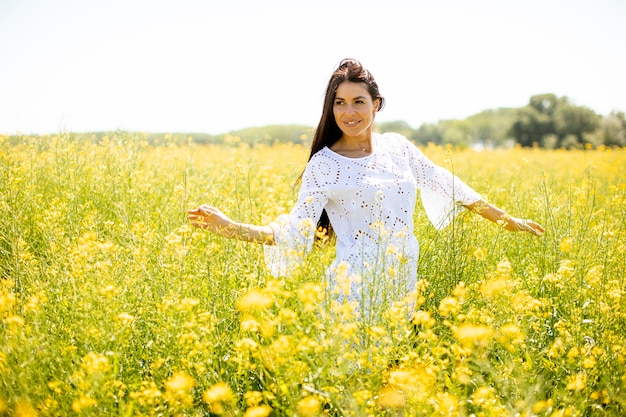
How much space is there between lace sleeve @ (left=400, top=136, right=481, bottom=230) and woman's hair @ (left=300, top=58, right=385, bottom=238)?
1.34ft

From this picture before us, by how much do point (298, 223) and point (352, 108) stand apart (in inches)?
29.7

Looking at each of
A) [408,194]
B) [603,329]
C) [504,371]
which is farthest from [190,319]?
[603,329]

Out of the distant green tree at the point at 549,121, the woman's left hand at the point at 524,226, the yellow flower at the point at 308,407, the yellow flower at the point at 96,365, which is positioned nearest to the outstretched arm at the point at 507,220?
the woman's left hand at the point at 524,226

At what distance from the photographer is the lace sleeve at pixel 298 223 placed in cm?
225

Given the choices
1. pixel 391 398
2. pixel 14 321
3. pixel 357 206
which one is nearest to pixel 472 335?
pixel 391 398

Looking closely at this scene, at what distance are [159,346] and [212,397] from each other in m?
0.52

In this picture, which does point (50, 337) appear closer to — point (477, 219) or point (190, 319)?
point (190, 319)

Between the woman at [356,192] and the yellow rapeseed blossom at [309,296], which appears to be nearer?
the yellow rapeseed blossom at [309,296]

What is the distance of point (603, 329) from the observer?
2.07 meters

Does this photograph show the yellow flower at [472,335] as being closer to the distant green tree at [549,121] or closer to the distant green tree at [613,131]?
the distant green tree at [613,131]

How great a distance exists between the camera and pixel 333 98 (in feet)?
9.29

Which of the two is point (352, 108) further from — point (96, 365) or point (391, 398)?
point (96, 365)

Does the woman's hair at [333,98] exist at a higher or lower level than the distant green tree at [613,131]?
lower

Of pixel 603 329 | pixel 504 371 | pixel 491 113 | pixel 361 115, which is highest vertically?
pixel 491 113
